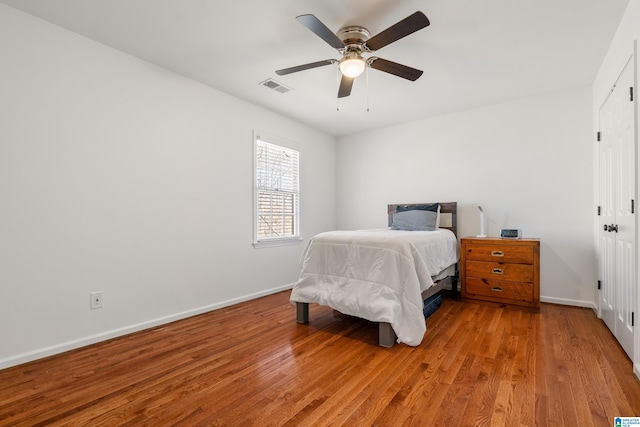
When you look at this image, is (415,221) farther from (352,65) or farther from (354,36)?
(354,36)

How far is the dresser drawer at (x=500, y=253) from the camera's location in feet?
10.4

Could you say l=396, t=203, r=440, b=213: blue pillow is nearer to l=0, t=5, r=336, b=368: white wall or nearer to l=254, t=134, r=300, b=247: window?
l=254, t=134, r=300, b=247: window

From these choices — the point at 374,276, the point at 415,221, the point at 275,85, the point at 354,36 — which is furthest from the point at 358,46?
the point at 415,221

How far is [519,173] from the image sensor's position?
3.65 meters

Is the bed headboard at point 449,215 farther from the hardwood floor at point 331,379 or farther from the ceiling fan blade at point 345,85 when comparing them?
the ceiling fan blade at point 345,85

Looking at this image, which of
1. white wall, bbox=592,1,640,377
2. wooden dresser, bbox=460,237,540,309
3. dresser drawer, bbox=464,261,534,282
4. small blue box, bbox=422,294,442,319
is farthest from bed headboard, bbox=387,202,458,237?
white wall, bbox=592,1,640,377

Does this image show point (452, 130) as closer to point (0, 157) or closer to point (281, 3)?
point (281, 3)

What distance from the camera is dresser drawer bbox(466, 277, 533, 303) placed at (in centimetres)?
318

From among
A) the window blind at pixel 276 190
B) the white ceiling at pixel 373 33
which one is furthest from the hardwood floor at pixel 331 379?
the white ceiling at pixel 373 33

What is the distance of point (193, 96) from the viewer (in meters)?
3.18

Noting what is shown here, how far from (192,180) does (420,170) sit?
3.04 m

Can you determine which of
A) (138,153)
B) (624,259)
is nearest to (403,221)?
(624,259)

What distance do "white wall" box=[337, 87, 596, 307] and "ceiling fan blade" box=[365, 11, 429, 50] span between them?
2432 mm

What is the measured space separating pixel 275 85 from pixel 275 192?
139 centimetres
